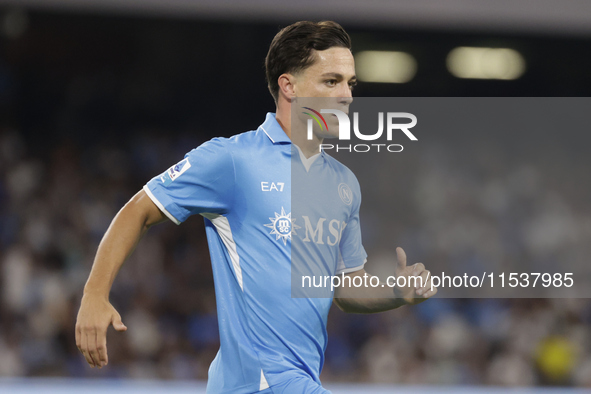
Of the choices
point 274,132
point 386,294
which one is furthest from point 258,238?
point 386,294

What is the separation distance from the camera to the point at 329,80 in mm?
2707

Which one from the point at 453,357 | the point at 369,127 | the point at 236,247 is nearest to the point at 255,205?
the point at 236,247

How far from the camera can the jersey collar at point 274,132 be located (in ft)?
A: 8.91

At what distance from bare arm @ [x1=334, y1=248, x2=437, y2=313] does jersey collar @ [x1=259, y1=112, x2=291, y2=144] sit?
0.62m

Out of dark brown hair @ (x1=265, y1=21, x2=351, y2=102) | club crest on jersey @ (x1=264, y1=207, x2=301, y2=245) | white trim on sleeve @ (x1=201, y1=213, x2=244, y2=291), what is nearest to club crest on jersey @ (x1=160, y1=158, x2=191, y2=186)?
white trim on sleeve @ (x1=201, y1=213, x2=244, y2=291)

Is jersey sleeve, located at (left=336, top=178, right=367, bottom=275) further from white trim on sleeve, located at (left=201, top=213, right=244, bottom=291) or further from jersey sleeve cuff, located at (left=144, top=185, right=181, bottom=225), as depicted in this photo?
jersey sleeve cuff, located at (left=144, top=185, right=181, bottom=225)

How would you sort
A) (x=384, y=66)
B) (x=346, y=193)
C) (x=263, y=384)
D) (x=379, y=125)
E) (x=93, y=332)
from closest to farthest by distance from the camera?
(x=93, y=332) < (x=263, y=384) < (x=346, y=193) < (x=379, y=125) < (x=384, y=66)

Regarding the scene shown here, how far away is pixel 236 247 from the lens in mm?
2553

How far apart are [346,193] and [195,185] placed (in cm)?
66

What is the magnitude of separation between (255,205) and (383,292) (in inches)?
25.6

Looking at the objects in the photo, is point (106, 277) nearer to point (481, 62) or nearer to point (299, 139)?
point (299, 139)

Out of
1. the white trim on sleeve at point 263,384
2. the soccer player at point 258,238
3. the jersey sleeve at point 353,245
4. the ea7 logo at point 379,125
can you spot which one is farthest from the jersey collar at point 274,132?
the white trim on sleeve at point 263,384

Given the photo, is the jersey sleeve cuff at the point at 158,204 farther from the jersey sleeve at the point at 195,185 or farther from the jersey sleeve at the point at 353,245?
the jersey sleeve at the point at 353,245

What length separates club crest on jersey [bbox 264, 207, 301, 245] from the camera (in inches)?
100
